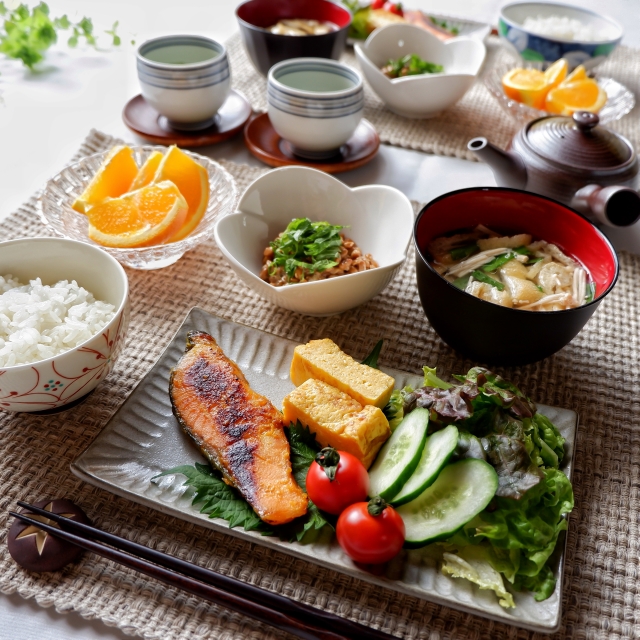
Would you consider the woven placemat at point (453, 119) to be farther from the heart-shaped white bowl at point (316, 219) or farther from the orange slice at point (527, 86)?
the heart-shaped white bowl at point (316, 219)

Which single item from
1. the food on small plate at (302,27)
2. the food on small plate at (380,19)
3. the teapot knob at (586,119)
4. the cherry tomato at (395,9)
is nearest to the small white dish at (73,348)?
the teapot knob at (586,119)

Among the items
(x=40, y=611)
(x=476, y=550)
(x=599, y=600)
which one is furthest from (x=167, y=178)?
(x=599, y=600)

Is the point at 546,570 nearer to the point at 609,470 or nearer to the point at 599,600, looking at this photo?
the point at 599,600

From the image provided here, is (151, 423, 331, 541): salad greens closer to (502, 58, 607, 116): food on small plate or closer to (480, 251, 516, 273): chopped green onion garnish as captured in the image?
(480, 251, 516, 273): chopped green onion garnish

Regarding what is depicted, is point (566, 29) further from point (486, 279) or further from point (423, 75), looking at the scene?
point (486, 279)

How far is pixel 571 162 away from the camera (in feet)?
6.97

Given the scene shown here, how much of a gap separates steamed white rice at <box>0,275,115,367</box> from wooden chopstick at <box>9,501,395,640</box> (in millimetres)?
373

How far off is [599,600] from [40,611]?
3.69 ft

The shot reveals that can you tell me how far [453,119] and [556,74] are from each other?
48 cm

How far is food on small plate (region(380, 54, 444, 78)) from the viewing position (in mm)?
2873

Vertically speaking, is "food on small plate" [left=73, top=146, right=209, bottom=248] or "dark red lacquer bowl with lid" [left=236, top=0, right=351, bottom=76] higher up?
"dark red lacquer bowl with lid" [left=236, top=0, right=351, bottom=76]

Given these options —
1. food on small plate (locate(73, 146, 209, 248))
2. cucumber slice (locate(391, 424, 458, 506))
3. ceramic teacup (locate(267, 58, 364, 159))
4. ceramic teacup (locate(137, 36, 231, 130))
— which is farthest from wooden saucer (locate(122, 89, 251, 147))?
cucumber slice (locate(391, 424, 458, 506))

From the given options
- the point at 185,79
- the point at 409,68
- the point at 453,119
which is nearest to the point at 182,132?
the point at 185,79

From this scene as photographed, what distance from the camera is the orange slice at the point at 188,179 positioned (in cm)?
200
